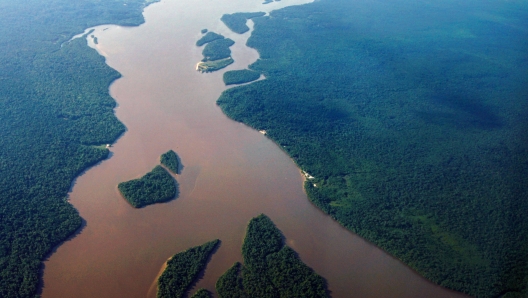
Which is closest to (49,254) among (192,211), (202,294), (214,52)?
(192,211)

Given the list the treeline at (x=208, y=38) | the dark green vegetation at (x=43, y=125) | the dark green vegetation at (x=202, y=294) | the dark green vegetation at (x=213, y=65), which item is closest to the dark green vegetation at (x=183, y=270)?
the dark green vegetation at (x=202, y=294)

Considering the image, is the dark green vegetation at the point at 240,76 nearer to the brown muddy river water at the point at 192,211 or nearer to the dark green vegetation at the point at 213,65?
the brown muddy river water at the point at 192,211

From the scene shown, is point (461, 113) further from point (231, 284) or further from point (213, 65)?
point (231, 284)

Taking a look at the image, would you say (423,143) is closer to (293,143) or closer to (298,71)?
(293,143)

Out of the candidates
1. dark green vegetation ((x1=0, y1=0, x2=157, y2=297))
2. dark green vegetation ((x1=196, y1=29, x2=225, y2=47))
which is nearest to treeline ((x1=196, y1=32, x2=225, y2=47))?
dark green vegetation ((x1=196, y1=29, x2=225, y2=47))

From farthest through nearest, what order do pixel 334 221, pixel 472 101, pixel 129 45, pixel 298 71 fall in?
1. pixel 129 45
2. pixel 298 71
3. pixel 472 101
4. pixel 334 221

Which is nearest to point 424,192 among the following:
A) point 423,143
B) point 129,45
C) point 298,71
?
point 423,143

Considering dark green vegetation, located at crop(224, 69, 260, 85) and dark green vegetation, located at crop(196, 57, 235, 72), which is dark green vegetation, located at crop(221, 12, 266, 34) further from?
dark green vegetation, located at crop(224, 69, 260, 85)
